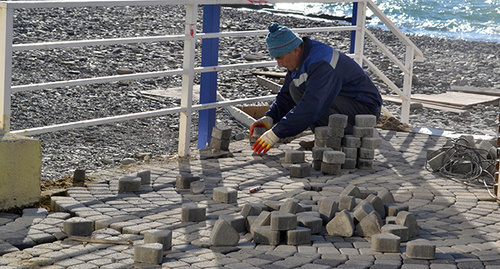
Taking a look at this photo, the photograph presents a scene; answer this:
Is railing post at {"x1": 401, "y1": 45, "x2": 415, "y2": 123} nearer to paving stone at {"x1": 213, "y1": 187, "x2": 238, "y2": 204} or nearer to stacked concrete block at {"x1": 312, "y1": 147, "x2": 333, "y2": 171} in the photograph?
stacked concrete block at {"x1": 312, "y1": 147, "x2": 333, "y2": 171}

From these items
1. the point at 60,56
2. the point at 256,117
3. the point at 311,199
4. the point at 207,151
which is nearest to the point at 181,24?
the point at 60,56

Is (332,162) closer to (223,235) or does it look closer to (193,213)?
(193,213)

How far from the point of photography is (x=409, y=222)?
14.7 ft

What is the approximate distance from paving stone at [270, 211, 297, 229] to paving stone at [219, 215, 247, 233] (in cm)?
30

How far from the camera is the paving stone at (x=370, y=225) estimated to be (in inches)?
175

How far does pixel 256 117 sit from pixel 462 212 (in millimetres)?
4135

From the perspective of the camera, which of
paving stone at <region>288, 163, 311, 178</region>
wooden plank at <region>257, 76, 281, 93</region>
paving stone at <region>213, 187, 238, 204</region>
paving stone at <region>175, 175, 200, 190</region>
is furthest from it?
wooden plank at <region>257, 76, 281, 93</region>

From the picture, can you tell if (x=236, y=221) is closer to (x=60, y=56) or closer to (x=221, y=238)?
(x=221, y=238)

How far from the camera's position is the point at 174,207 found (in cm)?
506

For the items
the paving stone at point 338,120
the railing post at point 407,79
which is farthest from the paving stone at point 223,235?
the railing post at point 407,79

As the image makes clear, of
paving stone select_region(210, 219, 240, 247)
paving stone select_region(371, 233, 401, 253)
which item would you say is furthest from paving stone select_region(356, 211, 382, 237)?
paving stone select_region(210, 219, 240, 247)

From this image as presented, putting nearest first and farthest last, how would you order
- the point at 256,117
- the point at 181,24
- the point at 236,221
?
the point at 236,221
the point at 256,117
the point at 181,24

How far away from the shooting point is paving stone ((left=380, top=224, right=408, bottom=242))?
14.4ft

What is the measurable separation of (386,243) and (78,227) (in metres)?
1.94
